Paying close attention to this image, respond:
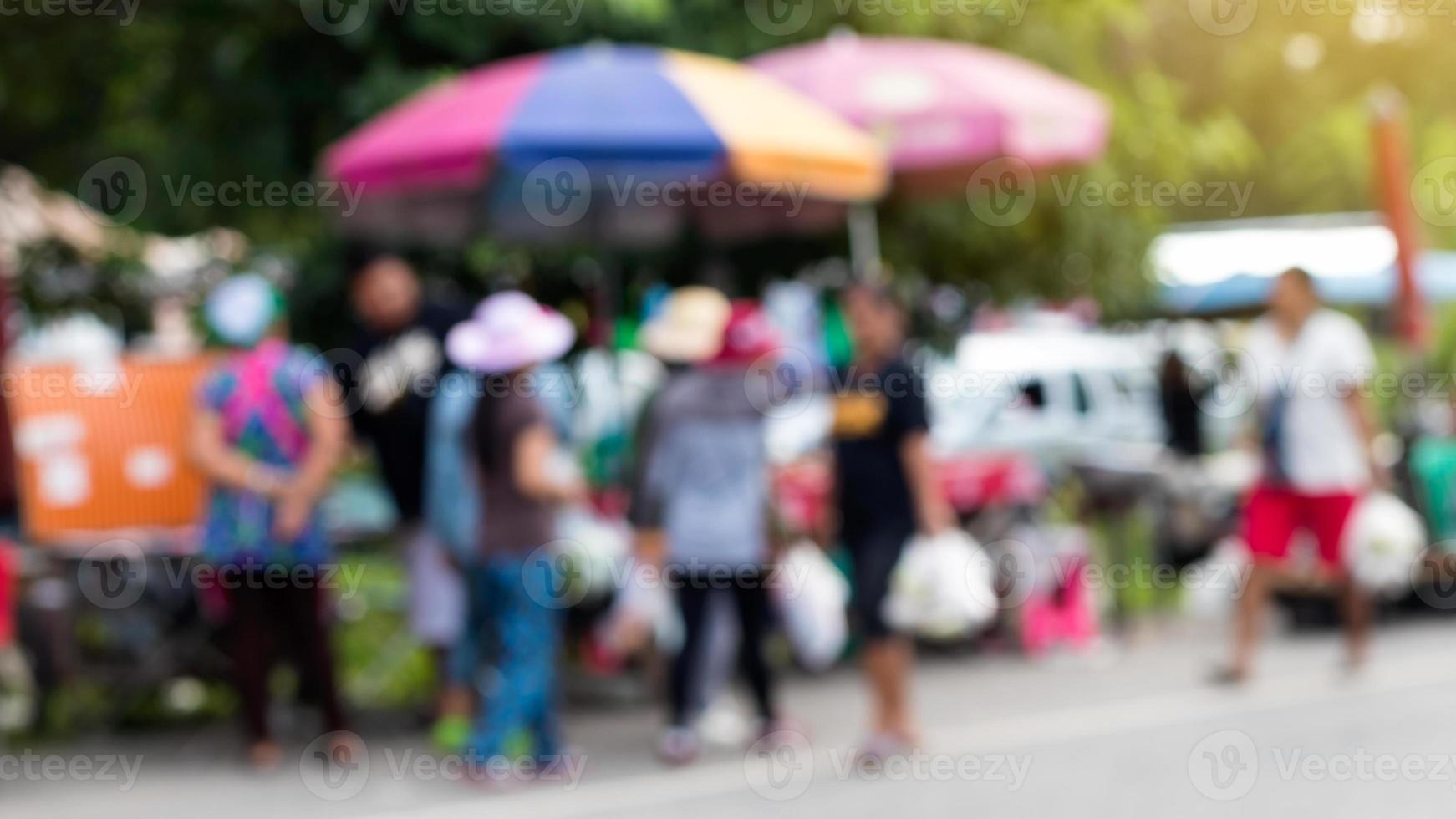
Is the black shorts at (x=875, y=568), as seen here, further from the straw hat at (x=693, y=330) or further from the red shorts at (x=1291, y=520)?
the red shorts at (x=1291, y=520)

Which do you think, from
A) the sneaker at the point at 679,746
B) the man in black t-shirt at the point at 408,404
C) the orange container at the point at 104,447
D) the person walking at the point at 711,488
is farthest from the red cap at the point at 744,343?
the orange container at the point at 104,447

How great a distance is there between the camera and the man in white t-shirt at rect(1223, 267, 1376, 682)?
34.8 feet

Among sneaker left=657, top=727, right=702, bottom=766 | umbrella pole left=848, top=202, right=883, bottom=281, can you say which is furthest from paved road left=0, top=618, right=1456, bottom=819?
umbrella pole left=848, top=202, right=883, bottom=281

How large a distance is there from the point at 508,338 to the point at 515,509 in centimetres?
63

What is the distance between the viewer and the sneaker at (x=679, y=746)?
918 centimetres

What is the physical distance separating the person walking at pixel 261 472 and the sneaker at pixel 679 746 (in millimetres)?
1421

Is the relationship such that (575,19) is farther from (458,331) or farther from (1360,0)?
(1360,0)

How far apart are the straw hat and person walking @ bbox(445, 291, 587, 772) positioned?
75cm

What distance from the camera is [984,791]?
26.5ft

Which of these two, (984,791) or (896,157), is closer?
(984,791)

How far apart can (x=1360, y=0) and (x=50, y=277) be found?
11.4 m

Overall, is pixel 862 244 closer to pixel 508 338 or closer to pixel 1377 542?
pixel 1377 542

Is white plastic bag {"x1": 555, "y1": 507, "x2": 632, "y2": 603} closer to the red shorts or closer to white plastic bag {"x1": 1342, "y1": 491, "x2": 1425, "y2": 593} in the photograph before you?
the red shorts

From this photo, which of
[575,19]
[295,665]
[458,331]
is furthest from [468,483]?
[575,19]
